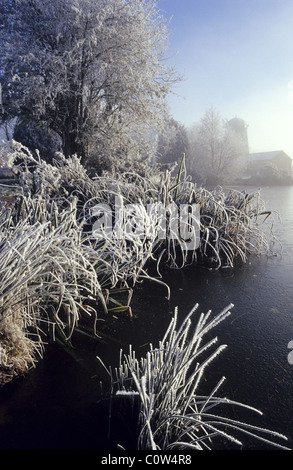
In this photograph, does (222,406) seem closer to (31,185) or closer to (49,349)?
(49,349)

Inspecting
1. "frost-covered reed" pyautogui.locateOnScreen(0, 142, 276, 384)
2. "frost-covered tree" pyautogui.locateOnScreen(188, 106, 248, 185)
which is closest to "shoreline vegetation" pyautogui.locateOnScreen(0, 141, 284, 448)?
"frost-covered reed" pyautogui.locateOnScreen(0, 142, 276, 384)

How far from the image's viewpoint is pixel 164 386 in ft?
2.46

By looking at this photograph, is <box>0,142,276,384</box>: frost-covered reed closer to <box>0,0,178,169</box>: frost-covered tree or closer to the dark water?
the dark water

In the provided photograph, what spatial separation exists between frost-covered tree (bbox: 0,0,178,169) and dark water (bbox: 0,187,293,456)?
7.01 m

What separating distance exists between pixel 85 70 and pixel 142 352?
8702 millimetres

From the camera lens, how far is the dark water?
30.2 inches

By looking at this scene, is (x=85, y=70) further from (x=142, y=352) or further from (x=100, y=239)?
(x=142, y=352)

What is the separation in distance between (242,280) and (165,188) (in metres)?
0.88

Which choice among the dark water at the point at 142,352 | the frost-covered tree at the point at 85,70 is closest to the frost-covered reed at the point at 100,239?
the dark water at the point at 142,352

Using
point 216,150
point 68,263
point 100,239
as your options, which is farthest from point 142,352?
point 216,150

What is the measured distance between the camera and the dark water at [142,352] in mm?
766

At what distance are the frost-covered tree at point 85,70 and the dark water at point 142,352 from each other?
7.01 metres

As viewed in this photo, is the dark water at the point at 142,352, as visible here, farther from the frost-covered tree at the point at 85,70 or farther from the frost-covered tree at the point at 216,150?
the frost-covered tree at the point at 216,150
